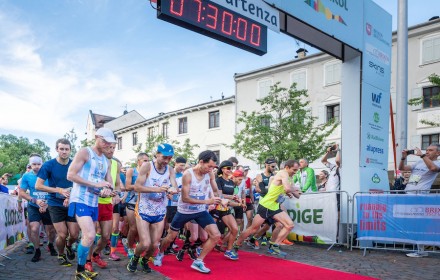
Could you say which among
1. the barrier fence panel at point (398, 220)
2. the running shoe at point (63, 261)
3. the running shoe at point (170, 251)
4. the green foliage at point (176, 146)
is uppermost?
the green foliage at point (176, 146)

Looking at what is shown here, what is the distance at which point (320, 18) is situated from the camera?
31.4ft

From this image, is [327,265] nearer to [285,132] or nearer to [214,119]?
[285,132]

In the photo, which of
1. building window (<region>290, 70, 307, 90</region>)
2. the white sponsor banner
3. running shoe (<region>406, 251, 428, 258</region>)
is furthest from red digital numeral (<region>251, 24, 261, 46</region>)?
building window (<region>290, 70, 307, 90</region>)

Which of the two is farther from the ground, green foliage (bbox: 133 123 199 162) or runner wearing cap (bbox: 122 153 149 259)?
green foliage (bbox: 133 123 199 162)

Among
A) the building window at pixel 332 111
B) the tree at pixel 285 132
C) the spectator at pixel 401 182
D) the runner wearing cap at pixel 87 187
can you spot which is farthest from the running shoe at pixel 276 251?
the building window at pixel 332 111

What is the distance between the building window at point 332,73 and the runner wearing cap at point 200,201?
2590cm

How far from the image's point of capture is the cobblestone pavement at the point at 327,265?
6555mm

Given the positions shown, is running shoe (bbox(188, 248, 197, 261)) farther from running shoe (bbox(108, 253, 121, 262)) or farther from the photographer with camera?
the photographer with camera

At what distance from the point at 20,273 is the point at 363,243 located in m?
7.09

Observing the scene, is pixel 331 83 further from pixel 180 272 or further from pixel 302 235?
pixel 180 272

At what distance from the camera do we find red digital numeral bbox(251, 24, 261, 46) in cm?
790

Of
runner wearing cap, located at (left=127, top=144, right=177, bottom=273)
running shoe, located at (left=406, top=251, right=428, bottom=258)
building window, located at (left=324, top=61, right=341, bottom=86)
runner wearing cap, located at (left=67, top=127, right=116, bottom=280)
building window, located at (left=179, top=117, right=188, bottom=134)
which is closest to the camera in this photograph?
runner wearing cap, located at (left=67, top=127, right=116, bottom=280)

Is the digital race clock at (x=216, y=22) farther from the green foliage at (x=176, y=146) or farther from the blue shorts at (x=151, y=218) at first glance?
the green foliage at (x=176, y=146)

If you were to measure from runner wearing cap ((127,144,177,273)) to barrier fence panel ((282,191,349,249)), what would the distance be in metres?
4.94
